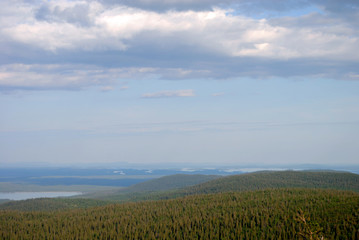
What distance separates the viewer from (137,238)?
25.4m

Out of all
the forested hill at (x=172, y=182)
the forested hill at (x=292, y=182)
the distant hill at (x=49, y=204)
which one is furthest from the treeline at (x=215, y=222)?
the forested hill at (x=172, y=182)

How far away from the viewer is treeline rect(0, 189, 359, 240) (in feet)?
72.6

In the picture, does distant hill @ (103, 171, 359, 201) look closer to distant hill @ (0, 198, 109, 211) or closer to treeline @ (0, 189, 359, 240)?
distant hill @ (0, 198, 109, 211)

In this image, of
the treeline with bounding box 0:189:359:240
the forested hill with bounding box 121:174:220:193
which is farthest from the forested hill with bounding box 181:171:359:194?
the forested hill with bounding box 121:174:220:193

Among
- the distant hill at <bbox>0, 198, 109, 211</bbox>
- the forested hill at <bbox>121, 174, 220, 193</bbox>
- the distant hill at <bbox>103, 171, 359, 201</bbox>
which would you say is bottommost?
the forested hill at <bbox>121, 174, 220, 193</bbox>

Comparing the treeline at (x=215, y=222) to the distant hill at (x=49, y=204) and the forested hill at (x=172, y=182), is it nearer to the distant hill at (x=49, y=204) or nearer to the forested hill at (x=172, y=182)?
the distant hill at (x=49, y=204)

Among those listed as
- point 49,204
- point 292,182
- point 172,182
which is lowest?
point 172,182

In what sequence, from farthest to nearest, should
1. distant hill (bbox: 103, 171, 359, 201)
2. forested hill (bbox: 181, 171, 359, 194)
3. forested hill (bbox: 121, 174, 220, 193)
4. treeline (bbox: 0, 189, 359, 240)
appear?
1. forested hill (bbox: 121, 174, 220, 193)
2. forested hill (bbox: 181, 171, 359, 194)
3. distant hill (bbox: 103, 171, 359, 201)
4. treeline (bbox: 0, 189, 359, 240)

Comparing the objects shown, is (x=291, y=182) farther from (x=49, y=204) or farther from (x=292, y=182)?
(x=49, y=204)

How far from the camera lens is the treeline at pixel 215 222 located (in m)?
22.1

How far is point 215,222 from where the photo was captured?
26.4 meters

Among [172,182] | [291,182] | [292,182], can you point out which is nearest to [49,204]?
[291,182]

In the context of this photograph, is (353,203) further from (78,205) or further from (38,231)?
(78,205)

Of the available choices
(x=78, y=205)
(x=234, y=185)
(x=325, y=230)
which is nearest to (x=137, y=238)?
(x=325, y=230)
